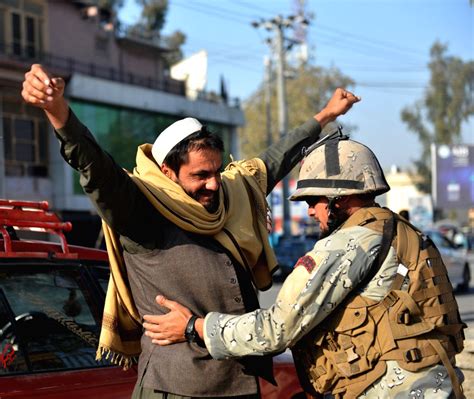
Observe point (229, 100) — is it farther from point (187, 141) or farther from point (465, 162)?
A: point (187, 141)

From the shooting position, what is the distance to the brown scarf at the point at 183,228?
8.83 ft

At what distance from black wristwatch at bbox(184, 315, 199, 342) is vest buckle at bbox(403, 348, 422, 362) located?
69cm

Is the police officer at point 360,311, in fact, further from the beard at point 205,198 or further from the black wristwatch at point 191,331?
the beard at point 205,198

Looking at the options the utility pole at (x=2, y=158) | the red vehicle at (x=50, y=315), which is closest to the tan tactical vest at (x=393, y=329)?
the red vehicle at (x=50, y=315)

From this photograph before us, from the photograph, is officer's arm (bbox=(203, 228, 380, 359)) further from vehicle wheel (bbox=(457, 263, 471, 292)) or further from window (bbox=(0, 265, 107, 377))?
vehicle wheel (bbox=(457, 263, 471, 292))

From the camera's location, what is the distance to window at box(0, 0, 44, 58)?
26828mm

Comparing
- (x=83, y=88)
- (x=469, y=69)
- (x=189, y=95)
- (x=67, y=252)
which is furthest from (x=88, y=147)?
(x=469, y=69)

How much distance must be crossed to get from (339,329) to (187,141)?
0.88m

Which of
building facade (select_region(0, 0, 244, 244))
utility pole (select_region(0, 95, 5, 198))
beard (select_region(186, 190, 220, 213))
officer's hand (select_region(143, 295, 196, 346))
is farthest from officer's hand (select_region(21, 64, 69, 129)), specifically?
utility pole (select_region(0, 95, 5, 198))

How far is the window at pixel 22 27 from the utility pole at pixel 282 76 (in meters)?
8.97

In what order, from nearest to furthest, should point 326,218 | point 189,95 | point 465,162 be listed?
point 326,218 < point 189,95 < point 465,162

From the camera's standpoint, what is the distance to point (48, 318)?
370 cm

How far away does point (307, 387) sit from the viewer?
8.46ft

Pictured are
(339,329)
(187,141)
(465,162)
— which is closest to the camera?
(339,329)
